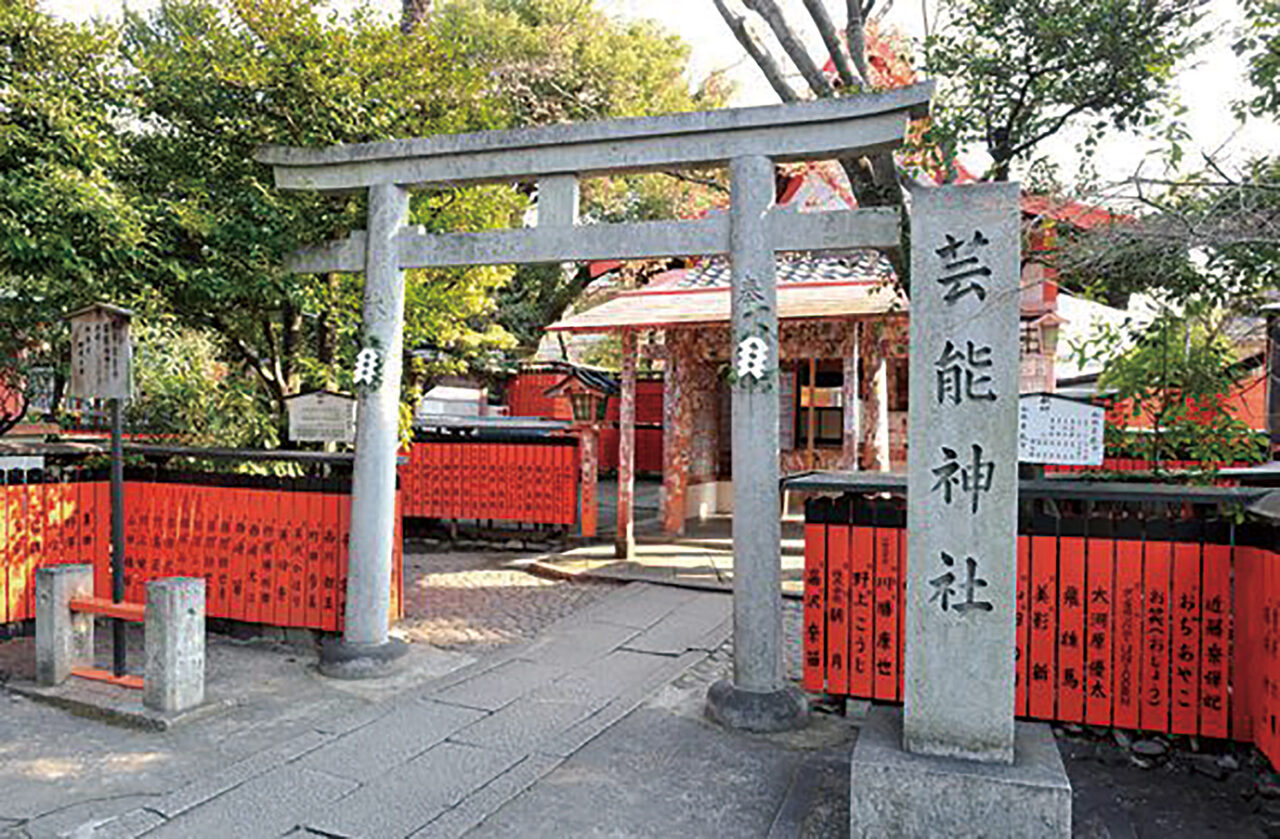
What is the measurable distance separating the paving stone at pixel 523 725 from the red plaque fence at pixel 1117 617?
1.98m

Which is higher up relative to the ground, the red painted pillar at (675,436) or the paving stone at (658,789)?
the red painted pillar at (675,436)

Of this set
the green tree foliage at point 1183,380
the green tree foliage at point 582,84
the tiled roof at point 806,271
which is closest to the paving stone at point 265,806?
the green tree foliage at point 1183,380

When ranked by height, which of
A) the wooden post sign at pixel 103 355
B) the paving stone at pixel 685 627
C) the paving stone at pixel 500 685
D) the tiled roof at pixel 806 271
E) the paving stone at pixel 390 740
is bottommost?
the paving stone at pixel 390 740

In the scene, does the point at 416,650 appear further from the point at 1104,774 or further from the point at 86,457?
the point at 1104,774

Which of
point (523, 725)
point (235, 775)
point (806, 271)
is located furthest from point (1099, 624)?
point (806, 271)

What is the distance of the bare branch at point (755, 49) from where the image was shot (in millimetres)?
10336

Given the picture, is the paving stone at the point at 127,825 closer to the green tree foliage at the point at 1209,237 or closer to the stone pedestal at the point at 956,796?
the stone pedestal at the point at 956,796

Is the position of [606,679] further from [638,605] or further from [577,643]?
[638,605]

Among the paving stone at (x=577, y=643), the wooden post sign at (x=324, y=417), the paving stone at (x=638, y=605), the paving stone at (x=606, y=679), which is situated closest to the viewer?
the paving stone at (x=606, y=679)

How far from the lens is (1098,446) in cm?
552

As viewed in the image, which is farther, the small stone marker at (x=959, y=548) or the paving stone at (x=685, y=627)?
the paving stone at (x=685, y=627)

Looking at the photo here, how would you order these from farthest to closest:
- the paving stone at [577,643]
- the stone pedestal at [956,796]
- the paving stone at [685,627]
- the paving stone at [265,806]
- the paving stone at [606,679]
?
the paving stone at [685,627], the paving stone at [577,643], the paving stone at [606,679], the paving stone at [265,806], the stone pedestal at [956,796]

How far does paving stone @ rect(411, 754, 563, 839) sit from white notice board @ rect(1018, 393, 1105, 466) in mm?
3714

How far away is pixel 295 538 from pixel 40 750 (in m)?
2.60
